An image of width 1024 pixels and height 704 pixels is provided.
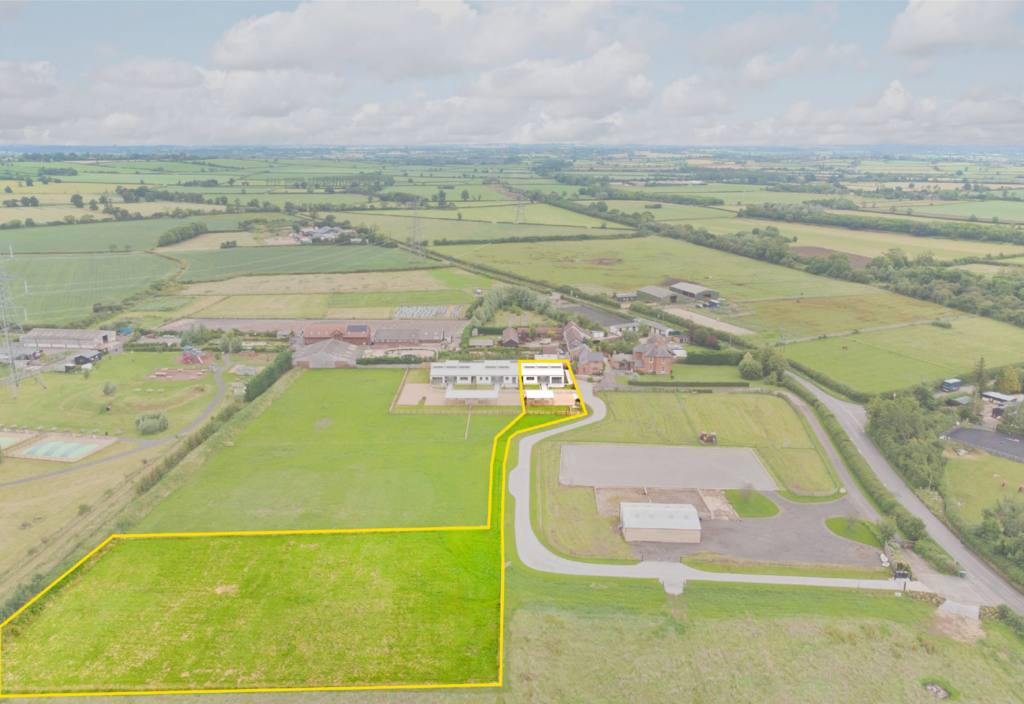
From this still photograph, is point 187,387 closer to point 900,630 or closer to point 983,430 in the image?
point 900,630

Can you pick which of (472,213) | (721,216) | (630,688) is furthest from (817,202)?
(630,688)

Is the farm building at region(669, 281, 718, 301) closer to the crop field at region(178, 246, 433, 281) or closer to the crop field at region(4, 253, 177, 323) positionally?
the crop field at region(178, 246, 433, 281)

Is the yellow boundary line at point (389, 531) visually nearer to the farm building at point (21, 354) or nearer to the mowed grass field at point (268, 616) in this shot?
the mowed grass field at point (268, 616)

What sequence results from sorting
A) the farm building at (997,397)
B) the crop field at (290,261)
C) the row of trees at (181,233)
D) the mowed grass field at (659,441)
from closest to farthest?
the mowed grass field at (659,441) → the farm building at (997,397) → the crop field at (290,261) → the row of trees at (181,233)

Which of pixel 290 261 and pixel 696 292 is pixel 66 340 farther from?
pixel 696 292

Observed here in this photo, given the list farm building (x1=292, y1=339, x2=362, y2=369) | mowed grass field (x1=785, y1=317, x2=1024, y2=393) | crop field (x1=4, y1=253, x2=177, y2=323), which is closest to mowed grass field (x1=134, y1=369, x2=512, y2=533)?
farm building (x1=292, y1=339, x2=362, y2=369)

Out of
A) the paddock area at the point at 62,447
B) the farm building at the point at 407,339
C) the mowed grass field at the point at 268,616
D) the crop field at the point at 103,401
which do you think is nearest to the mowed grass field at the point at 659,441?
the mowed grass field at the point at 268,616
